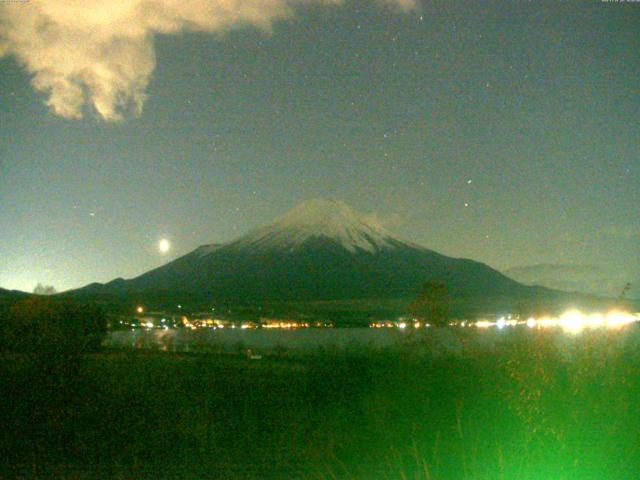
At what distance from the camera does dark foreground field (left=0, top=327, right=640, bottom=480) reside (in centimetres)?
863

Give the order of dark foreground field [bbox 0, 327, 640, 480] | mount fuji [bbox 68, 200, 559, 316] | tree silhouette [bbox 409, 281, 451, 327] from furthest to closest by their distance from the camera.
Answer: mount fuji [bbox 68, 200, 559, 316]
tree silhouette [bbox 409, 281, 451, 327]
dark foreground field [bbox 0, 327, 640, 480]

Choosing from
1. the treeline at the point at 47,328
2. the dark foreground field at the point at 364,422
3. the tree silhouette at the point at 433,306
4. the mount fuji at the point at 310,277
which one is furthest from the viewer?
the mount fuji at the point at 310,277

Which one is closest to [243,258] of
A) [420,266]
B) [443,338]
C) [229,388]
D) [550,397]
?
[420,266]

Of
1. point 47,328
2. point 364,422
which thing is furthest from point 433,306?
point 364,422

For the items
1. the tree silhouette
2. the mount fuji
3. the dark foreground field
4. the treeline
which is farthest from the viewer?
the mount fuji

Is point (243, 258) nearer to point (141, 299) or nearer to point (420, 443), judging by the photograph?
point (141, 299)

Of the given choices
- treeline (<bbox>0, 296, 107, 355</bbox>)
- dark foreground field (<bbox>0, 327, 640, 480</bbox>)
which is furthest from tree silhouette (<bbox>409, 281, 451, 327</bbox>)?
dark foreground field (<bbox>0, 327, 640, 480</bbox>)

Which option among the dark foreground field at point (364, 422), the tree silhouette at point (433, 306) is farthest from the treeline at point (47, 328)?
the tree silhouette at point (433, 306)

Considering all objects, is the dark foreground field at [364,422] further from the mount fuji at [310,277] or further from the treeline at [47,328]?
the mount fuji at [310,277]

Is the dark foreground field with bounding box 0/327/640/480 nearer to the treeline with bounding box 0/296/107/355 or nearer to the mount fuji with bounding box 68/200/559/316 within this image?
the treeline with bounding box 0/296/107/355

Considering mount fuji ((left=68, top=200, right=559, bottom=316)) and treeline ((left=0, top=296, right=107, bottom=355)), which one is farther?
mount fuji ((left=68, top=200, right=559, bottom=316))

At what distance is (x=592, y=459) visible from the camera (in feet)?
27.3

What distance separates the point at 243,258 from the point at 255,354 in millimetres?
93534

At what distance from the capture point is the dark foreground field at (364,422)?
28.3 feet
